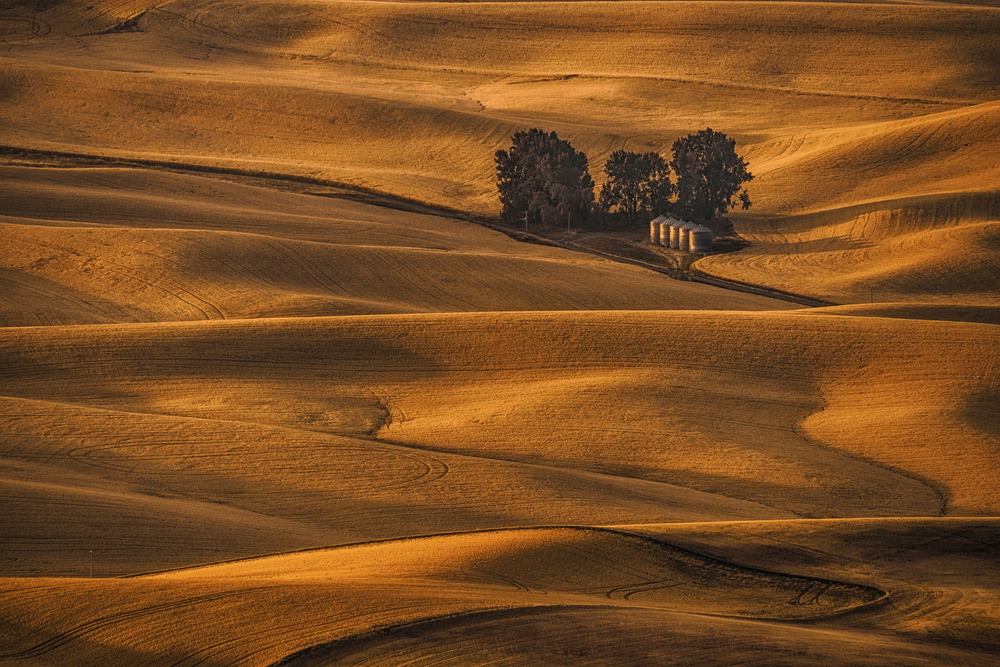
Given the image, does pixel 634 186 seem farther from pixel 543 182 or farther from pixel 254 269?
pixel 254 269

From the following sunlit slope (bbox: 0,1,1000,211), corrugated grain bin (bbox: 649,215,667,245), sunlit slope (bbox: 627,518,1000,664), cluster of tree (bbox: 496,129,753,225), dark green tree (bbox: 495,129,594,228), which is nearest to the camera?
sunlit slope (bbox: 627,518,1000,664)

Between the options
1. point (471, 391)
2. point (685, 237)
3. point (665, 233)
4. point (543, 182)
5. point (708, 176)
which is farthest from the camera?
point (543, 182)

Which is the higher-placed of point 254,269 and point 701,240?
point 701,240

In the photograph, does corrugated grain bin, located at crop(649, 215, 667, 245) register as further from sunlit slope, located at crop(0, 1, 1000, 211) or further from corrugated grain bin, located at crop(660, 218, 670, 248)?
sunlit slope, located at crop(0, 1, 1000, 211)

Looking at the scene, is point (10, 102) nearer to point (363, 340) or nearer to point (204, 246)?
point (204, 246)

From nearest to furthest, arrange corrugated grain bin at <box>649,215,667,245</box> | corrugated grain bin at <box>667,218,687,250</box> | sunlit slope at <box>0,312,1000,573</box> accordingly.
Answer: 1. sunlit slope at <box>0,312,1000,573</box>
2. corrugated grain bin at <box>667,218,687,250</box>
3. corrugated grain bin at <box>649,215,667,245</box>

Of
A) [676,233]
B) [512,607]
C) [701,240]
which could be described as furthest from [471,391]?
[676,233]

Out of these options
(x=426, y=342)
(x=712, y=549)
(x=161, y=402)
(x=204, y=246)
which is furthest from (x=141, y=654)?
(x=204, y=246)

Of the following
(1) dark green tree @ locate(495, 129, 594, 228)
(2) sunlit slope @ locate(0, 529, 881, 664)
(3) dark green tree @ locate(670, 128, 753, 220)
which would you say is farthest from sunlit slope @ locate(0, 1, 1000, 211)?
(2) sunlit slope @ locate(0, 529, 881, 664)
